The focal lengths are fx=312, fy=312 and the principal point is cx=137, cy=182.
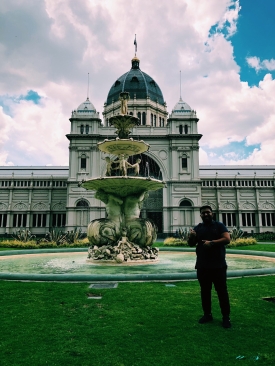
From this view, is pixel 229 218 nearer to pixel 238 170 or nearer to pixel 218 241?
pixel 238 170

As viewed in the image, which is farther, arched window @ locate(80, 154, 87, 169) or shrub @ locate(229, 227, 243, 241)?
arched window @ locate(80, 154, 87, 169)

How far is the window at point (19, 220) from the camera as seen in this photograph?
55000 millimetres

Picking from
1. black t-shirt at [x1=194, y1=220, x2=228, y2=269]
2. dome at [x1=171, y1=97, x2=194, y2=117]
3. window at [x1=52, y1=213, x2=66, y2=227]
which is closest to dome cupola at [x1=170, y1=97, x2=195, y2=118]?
dome at [x1=171, y1=97, x2=194, y2=117]

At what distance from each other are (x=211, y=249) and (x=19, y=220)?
5511cm

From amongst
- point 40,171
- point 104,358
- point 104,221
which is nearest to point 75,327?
point 104,358

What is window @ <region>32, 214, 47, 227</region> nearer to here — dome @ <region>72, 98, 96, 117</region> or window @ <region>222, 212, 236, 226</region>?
dome @ <region>72, 98, 96, 117</region>

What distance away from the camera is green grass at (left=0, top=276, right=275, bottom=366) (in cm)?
398

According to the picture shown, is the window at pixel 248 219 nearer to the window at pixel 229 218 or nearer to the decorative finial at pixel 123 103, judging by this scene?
the window at pixel 229 218

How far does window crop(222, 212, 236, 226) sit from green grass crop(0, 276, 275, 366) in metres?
49.1

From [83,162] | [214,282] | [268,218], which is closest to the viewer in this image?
[214,282]

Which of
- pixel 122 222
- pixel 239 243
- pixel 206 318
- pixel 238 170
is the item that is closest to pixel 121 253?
pixel 122 222

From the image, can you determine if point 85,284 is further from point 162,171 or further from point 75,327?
point 162,171

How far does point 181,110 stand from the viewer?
52938 mm

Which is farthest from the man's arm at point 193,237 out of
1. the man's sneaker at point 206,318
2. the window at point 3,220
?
the window at point 3,220
